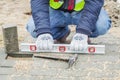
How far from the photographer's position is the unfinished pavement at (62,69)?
4194 mm

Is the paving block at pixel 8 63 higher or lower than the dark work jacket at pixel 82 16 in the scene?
lower

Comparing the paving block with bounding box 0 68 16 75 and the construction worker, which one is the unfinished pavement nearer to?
the paving block with bounding box 0 68 16 75

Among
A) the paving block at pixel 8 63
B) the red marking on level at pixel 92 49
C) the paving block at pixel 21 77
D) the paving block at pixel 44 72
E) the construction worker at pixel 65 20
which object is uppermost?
the construction worker at pixel 65 20

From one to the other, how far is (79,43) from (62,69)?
1.21 ft

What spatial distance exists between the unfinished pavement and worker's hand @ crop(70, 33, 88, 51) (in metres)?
0.13

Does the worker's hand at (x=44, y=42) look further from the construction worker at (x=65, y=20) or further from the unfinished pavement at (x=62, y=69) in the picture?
the unfinished pavement at (x=62, y=69)

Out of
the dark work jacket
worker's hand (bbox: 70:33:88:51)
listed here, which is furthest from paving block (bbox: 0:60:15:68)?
worker's hand (bbox: 70:33:88:51)

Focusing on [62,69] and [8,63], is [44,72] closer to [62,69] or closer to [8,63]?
[62,69]

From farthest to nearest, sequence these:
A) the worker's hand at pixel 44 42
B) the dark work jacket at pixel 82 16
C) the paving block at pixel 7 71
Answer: the dark work jacket at pixel 82 16 → the worker's hand at pixel 44 42 → the paving block at pixel 7 71

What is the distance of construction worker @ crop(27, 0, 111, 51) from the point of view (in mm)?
4633

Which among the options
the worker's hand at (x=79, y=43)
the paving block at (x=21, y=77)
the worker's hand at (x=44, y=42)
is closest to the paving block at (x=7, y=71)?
the paving block at (x=21, y=77)

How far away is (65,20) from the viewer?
5.20 m

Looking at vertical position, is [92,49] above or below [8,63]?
above

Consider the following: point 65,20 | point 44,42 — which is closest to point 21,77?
point 44,42
